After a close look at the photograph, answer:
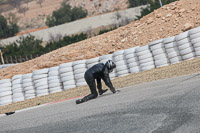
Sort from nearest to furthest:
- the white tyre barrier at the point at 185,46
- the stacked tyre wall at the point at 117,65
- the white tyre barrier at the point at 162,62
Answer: the white tyre barrier at the point at 185,46
the stacked tyre wall at the point at 117,65
the white tyre barrier at the point at 162,62

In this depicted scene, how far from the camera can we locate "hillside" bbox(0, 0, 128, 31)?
115162 mm

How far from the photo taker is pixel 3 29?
324 ft

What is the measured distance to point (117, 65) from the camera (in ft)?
62.3

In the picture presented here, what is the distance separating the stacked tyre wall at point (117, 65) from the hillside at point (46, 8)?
302 ft

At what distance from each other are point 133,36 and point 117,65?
10.6 meters

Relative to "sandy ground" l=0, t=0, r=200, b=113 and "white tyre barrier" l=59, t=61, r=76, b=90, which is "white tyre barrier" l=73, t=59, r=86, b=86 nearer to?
"white tyre barrier" l=59, t=61, r=76, b=90

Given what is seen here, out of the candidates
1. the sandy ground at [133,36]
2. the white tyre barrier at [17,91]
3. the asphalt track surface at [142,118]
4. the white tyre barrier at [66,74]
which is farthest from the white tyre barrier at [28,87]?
the asphalt track surface at [142,118]

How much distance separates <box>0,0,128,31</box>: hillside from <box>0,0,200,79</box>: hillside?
7975cm

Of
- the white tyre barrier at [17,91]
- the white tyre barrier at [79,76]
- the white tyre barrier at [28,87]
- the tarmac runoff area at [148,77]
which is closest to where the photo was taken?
the tarmac runoff area at [148,77]

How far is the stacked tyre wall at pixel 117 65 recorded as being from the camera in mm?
17703

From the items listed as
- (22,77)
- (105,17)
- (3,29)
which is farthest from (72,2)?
(22,77)

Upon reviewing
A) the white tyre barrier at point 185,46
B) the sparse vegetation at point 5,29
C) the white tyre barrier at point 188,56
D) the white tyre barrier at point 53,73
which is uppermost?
the sparse vegetation at point 5,29

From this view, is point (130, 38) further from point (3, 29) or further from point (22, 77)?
point (3, 29)

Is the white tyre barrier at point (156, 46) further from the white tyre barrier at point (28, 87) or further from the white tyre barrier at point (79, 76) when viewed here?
the white tyre barrier at point (28, 87)
